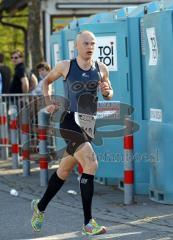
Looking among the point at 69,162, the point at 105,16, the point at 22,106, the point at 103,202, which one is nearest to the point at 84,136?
the point at 69,162

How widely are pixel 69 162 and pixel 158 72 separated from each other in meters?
1.97

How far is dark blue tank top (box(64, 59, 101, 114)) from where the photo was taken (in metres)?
7.80

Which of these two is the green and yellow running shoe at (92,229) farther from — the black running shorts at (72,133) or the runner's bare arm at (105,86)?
the runner's bare arm at (105,86)

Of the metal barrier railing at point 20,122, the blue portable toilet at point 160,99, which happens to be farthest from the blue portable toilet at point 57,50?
the blue portable toilet at point 160,99

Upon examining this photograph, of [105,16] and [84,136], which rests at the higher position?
[105,16]

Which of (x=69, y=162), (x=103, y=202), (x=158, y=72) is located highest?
(x=158, y=72)

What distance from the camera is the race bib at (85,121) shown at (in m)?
7.79

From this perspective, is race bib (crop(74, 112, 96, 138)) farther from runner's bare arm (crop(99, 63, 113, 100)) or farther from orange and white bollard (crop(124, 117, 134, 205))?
orange and white bollard (crop(124, 117, 134, 205))

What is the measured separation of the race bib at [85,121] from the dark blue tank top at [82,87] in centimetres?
5

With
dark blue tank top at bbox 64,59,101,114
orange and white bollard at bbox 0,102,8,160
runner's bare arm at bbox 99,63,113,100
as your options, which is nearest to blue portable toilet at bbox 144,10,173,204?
runner's bare arm at bbox 99,63,113,100

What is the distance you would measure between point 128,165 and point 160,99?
0.88 m

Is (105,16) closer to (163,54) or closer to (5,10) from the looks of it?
(163,54)

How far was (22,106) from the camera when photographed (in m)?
14.9

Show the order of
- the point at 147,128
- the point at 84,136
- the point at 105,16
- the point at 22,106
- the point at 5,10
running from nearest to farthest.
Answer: the point at 84,136
the point at 147,128
the point at 105,16
the point at 22,106
the point at 5,10
